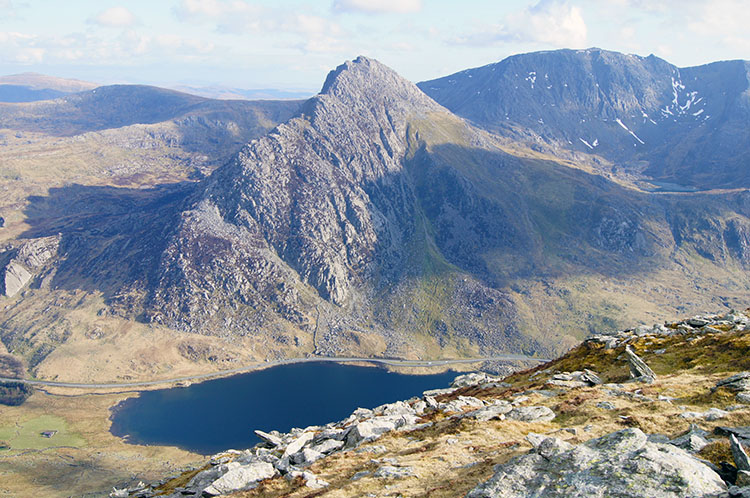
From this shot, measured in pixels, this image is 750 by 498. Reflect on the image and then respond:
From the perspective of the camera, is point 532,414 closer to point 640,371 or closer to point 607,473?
point 640,371

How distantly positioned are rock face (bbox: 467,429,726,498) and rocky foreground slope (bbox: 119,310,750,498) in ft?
0.17

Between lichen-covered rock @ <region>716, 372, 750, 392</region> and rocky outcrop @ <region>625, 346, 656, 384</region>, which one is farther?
rocky outcrop @ <region>625, 346, 656, 384</region>

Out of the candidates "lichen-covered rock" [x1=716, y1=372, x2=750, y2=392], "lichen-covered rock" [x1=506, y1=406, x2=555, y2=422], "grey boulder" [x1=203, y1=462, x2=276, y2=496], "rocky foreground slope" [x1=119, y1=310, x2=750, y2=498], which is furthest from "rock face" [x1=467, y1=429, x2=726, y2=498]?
"lichen-covered rock" [x1=716, y1=372, x2=750, y2=392]

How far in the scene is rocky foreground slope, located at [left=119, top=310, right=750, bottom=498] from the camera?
69.7 ft

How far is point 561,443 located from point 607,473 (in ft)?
11.5

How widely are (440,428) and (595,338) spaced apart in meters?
42.3

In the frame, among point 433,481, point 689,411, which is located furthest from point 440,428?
point 689,411

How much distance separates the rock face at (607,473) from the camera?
64.6 ft

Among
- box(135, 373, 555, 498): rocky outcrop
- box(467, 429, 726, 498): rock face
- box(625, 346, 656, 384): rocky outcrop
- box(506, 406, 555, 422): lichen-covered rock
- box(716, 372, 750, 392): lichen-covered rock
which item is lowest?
box(135, 373, 555, 498): rocky outcrop

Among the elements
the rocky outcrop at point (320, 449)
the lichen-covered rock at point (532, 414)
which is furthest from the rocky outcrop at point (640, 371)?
the rocky outcrop at point (320, 449)

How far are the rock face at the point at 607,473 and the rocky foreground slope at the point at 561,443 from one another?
0.05 meters

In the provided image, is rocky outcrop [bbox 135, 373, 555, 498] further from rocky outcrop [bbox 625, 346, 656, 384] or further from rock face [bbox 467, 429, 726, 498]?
rocky outcrop [bbox 625, 346, 656, 384]

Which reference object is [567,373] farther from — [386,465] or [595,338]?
[386,465]

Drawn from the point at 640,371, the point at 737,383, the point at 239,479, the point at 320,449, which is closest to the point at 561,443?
the point at 737,383
